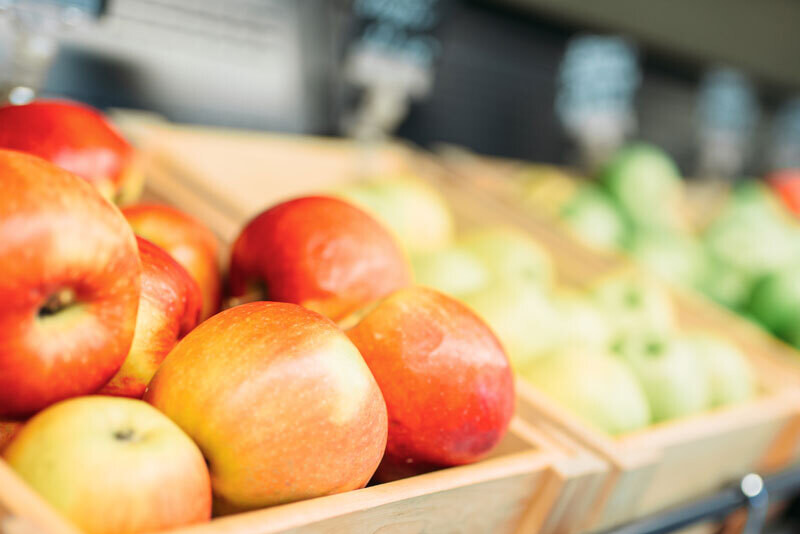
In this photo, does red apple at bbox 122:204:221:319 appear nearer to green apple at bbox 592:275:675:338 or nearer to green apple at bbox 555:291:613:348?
green apple at bbox 555:291:613:348

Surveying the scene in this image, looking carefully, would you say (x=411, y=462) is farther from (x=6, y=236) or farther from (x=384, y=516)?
(x=6, y=236)

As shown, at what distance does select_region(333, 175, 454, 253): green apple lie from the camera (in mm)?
1354

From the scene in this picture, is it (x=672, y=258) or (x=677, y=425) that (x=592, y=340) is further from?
(x=672, y=258)

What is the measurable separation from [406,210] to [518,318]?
1.23 ft

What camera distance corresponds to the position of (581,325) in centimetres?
122

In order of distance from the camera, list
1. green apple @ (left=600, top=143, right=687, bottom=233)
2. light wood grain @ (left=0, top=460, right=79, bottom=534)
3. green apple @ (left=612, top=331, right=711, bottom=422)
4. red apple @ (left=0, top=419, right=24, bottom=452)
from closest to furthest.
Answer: light wood grain @ (left=0, top=460, right=79, bottom=534), red apple @ (left=0, top=419, right=24, bottom=452), green apple @ (left=612, top=331, right=711, bottom=422), green apple @ (left=600, top=143, right=687, bottom=233)

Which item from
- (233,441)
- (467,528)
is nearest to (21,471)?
(233,441)

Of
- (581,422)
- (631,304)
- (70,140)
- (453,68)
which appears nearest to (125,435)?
(70,140)

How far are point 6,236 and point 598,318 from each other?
39.9 inches

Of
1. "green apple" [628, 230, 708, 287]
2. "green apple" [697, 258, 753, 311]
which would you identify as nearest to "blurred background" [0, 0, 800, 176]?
"green apple" [628, 230, 708, 287]

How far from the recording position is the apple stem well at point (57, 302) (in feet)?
1.52

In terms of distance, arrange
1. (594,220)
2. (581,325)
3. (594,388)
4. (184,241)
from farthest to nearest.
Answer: (594,220), (581,325), (594,388), (184,241)

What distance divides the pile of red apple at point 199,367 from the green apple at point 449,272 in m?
0.44

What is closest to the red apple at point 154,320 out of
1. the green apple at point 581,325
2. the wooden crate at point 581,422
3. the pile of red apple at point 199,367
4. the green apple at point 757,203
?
the pile of red apple at point 199,367
